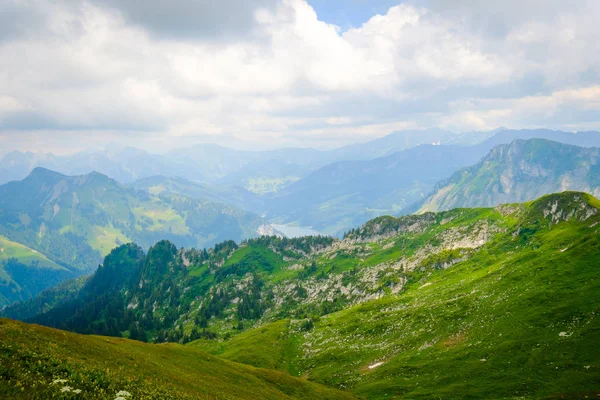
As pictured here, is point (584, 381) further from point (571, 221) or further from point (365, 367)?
point (571, 221)

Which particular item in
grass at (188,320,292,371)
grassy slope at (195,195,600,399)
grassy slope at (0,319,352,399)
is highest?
grassy slope at (0,319,352,399)

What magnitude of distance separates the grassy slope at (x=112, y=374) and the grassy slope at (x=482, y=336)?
21410 mm

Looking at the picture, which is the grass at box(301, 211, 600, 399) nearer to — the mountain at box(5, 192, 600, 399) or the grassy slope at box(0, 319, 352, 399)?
the mountain at box(5, 192, 600, 399)

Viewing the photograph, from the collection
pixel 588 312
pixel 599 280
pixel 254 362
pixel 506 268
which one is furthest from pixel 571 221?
pixel 254 362

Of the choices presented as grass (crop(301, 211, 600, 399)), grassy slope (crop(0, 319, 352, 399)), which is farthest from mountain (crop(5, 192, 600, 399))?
grassy slope (crop(0, 319, 352, 399))

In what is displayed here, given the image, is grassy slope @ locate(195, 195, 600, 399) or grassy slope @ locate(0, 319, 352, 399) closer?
grassy slope @ locate(0, 319, 352, 399)

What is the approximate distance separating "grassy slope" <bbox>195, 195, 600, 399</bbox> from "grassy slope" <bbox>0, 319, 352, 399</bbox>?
21.4m

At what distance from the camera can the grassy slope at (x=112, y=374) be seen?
29703 mm

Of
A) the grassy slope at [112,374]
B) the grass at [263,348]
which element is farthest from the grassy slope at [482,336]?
the grassy slope at [112,374]

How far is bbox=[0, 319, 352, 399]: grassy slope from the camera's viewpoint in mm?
29703

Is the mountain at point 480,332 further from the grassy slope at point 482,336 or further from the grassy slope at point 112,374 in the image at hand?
the grassy slope at point 112,374

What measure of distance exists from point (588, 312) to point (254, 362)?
89.7 m

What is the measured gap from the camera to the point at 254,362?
11969 centimetres

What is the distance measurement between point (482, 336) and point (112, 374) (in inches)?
3181
